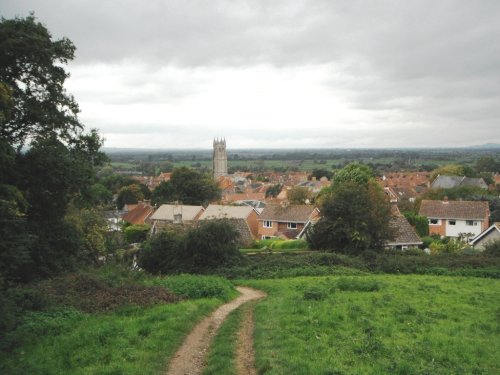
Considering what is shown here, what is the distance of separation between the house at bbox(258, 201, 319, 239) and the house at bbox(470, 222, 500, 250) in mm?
17298

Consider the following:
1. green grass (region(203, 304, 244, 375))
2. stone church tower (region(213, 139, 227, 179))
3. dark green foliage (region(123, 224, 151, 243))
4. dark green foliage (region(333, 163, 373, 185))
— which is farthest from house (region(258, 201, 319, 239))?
stone church tower (region(213, 139, 227, 179))

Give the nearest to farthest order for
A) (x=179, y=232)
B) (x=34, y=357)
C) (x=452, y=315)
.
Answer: (x=34, y=357) < (x=452, y=315) < (x=179, y=232)

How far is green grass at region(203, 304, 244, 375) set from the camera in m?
9.68

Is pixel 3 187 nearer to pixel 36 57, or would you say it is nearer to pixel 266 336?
pixel 36 57

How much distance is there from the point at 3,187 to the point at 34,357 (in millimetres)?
8220

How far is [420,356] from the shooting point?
34.0ft

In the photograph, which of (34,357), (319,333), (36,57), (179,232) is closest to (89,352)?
(34,357)

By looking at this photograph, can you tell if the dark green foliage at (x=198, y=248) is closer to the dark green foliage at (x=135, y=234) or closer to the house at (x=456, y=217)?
the dark green foliage at (x=135, y=234)

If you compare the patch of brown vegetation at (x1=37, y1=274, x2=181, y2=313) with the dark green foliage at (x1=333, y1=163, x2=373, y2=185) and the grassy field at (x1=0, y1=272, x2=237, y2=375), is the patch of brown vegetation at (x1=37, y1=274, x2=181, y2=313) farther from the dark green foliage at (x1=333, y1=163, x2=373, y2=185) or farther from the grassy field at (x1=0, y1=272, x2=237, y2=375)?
the dark green foliage at (x1=333, y1=163, x2=373, y2=185)

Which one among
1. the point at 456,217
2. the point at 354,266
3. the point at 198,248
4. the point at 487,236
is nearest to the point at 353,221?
the point at 354,266

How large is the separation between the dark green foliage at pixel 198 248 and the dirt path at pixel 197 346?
11.8 m

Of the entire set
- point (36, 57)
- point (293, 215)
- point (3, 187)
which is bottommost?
point (293, 215)

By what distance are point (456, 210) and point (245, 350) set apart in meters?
54.7

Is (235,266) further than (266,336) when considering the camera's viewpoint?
Yes
